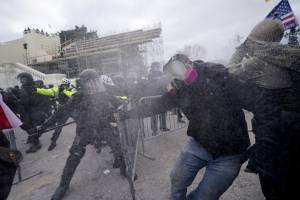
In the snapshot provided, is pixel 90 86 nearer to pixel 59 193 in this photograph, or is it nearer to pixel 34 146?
pixel 59 193

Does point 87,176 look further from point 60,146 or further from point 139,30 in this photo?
point 139,30

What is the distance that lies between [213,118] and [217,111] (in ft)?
0.24

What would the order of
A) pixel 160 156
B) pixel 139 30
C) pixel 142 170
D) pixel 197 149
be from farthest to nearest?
1. pixel 139 30
2. pixel 160 156
3. pixel 142 170
4. pixel 197 149

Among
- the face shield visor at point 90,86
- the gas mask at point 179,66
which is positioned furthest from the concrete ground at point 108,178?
the gas mask at point 179,66

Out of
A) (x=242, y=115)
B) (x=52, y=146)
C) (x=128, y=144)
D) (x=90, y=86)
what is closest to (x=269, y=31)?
(x=242, y=115)

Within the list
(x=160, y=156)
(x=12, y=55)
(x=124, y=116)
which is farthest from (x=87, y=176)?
(x=12, y=55)

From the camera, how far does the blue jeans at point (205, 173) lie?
1.88 m

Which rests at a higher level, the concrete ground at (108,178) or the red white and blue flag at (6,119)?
the red white and blue flag at (6,119)

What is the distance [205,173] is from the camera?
1.99 meters

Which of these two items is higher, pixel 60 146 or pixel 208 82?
pixel 208 82

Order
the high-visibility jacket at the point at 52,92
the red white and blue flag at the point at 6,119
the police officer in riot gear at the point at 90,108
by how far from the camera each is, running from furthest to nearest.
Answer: the high-visibility jacket at the point at 52,92, the police officer in riot gear at the point at 90,108, the red white and blue flag at the point at 6,119

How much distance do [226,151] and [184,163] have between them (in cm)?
43

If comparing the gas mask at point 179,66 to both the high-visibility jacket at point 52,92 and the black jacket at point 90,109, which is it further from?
the high-visibility jacket at point 52,92

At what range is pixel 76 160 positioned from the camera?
12.7 feet
